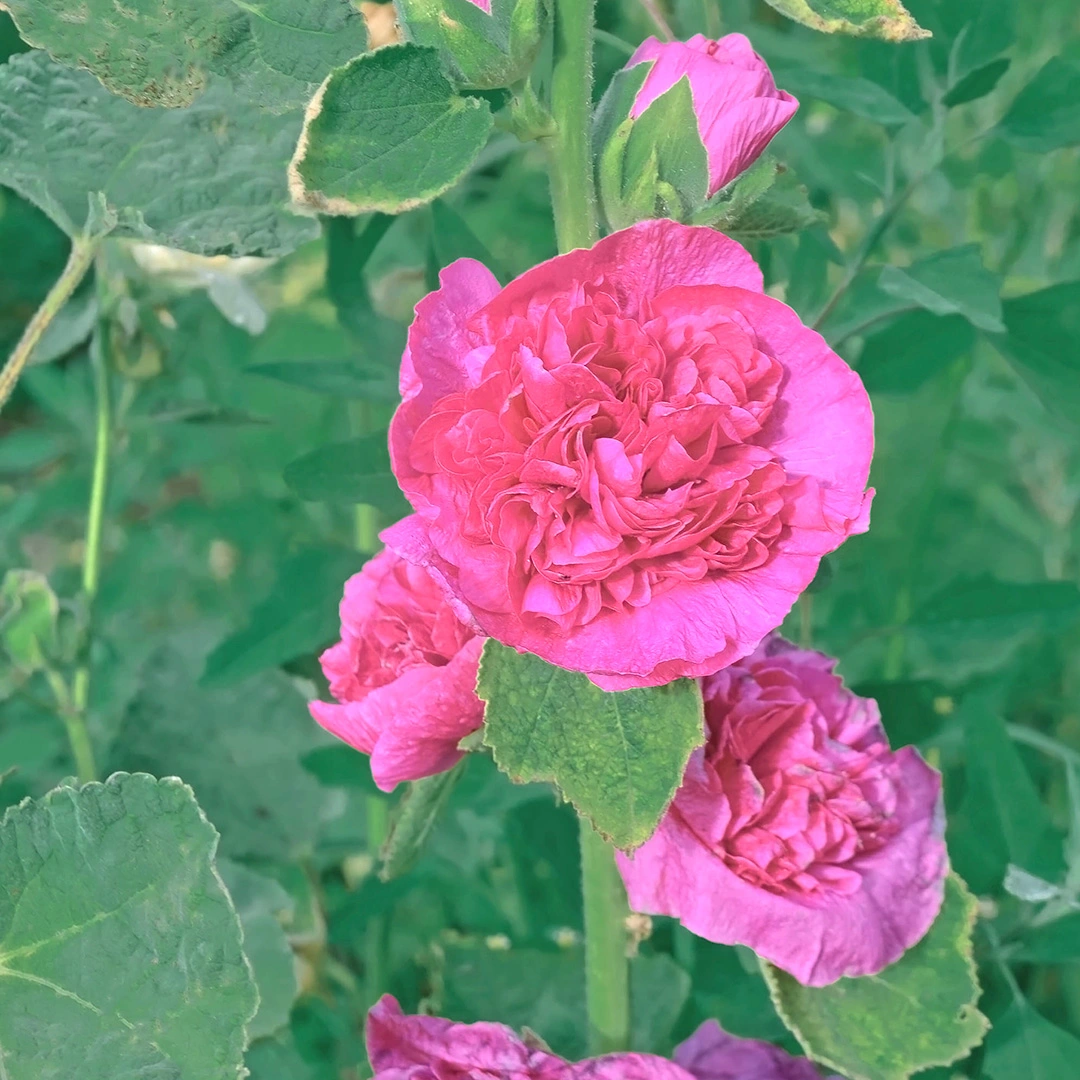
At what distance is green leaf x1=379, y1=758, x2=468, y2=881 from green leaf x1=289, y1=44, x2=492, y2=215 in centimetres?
25

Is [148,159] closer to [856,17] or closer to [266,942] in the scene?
[856,17]

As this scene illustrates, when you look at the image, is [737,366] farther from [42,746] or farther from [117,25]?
[42,746]

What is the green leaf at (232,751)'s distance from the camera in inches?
35.1

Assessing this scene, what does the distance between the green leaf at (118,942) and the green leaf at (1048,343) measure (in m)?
0.49

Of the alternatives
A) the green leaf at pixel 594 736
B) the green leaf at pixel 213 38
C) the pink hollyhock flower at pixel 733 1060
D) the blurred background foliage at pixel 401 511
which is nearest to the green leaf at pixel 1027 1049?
the blurred background foliage at pixel 401 511

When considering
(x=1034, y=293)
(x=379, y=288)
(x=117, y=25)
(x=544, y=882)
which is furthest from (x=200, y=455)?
(x=117, y=25)

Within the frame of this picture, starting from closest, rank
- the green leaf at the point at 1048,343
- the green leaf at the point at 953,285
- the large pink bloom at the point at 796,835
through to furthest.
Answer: the large pink bloom at the point at 796,835, the green leaf at the point at 953,285, the green leaf at the point at 1048,343

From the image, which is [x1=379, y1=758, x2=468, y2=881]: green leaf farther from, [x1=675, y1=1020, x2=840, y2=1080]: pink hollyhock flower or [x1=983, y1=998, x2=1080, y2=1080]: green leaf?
[x1=983, y1=998, x2=1080, y2=1080]: green leaf

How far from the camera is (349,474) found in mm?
726

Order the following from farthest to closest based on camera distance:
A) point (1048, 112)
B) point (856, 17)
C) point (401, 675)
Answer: point (1048, 112), point (401, 675), point (856, 17)

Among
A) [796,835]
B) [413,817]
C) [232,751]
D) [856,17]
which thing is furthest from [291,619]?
[856,17]

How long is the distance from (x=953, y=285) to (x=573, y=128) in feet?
0.82

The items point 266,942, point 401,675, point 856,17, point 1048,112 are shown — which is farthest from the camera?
point 266,942

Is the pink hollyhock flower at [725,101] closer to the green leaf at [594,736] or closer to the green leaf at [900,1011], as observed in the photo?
the green leaf at [594,736]
